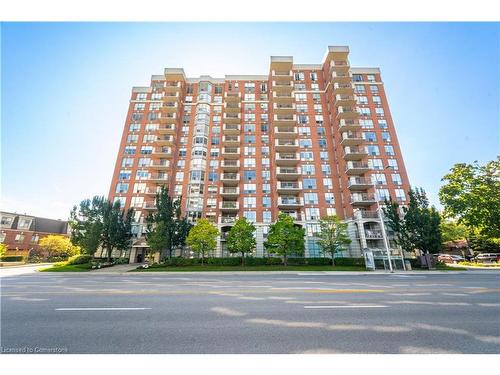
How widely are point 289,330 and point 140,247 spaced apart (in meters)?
40.9

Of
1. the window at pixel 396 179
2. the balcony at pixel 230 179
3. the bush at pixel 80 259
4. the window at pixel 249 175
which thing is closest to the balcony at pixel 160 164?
the balcony at pixel 230 179

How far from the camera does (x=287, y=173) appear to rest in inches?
1577

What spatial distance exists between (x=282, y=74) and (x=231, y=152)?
2275 centimetres

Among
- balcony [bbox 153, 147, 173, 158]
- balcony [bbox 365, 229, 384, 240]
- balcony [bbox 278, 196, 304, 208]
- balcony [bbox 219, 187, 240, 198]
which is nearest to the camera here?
balcony [bbox 365, 229, 384, 240]

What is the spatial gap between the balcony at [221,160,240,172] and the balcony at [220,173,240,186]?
1.10 meters

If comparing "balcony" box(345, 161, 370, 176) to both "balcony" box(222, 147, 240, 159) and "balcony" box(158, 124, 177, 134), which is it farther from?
"balcony" box(158, 124, 177, 134)

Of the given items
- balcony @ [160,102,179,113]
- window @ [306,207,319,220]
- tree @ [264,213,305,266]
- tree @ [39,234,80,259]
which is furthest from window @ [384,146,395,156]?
tree @ [39,234,80,259]

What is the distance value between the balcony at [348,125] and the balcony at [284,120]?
9.30 m

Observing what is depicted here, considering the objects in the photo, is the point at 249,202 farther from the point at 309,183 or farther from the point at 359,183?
the point at 359,183

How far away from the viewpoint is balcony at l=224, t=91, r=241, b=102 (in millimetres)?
49250

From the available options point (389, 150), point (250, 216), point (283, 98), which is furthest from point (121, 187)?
point (389, 150)

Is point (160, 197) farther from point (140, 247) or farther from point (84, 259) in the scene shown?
point (84, 259)

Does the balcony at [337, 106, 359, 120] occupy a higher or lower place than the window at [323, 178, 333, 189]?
higher

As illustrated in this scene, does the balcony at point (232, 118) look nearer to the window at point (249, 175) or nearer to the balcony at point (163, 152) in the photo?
the window at point (249, 175)
